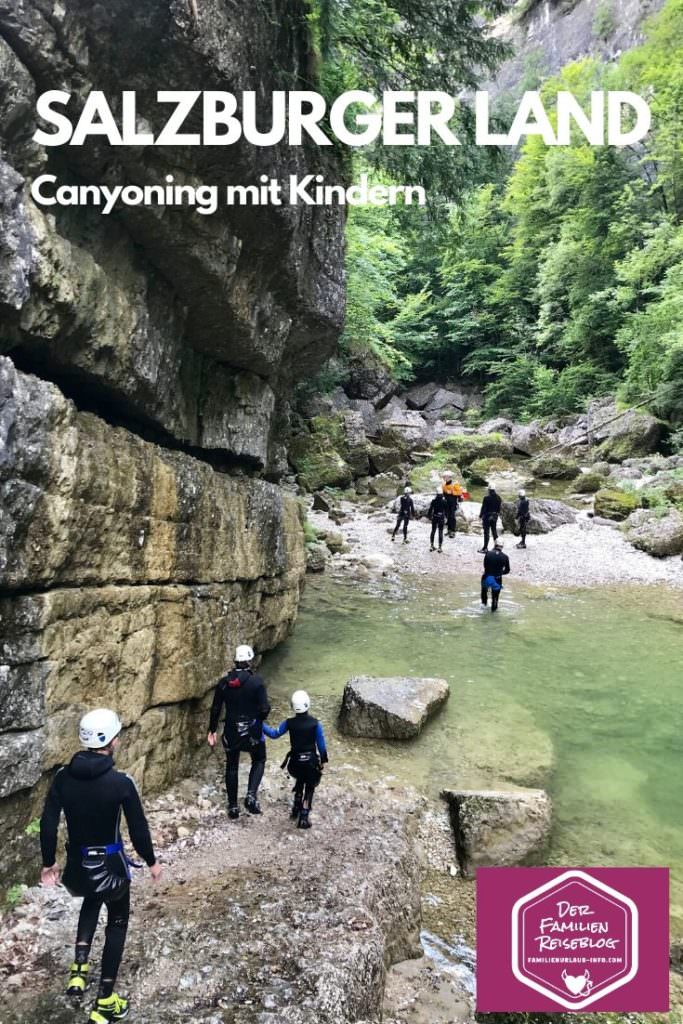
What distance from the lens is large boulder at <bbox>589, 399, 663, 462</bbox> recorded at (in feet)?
91.0

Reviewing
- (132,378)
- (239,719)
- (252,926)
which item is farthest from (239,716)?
(132,378)

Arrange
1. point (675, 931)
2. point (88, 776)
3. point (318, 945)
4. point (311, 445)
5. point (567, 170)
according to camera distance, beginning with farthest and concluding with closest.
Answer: point (567, 170) < point (311, 445) < point (675, 931) < point (318, 945) < point (88, 776)

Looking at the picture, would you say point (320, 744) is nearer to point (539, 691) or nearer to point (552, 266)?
point (539, 691)

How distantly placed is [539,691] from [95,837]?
324 inches

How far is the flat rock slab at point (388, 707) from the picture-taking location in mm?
8734

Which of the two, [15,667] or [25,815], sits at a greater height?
[15,667]

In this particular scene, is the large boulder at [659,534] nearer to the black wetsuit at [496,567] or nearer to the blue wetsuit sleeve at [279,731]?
the black wetsuit at [496,567]

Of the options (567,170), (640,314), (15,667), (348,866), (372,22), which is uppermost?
(567,170)

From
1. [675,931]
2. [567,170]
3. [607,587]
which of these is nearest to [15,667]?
[675,931]

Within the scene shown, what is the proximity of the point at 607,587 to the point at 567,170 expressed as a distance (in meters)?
32.5

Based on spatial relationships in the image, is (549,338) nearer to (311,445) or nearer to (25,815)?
(311,445)

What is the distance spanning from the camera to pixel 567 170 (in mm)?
37156

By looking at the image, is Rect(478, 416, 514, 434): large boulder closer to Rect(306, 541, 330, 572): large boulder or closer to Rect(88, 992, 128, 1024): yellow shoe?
Rect(306, 541, 330, 572): large boulder

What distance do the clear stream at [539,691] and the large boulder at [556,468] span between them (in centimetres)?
1328
